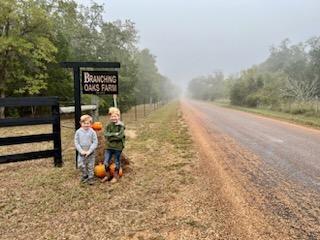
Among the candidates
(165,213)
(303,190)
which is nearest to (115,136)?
(165,213)

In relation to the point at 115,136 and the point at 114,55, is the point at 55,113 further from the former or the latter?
the point at 114,55

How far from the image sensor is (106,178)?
229 inches

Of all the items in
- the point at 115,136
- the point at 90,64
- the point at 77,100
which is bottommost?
the point at 115,136

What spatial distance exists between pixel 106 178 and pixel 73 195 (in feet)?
2.94

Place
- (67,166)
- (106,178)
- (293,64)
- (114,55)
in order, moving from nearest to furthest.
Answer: (106,178), (67,166), (114,55), (293,64)

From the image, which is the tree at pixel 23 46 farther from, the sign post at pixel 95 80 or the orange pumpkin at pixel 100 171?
the orange pumpkin at pixel 100 171

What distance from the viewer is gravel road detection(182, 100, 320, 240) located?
3816mm

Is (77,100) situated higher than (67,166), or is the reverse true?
(77,100)

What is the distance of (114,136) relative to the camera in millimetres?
5918

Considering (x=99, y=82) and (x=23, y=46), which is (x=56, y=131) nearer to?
(x=99, y=82)

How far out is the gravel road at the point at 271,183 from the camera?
382 centimetres

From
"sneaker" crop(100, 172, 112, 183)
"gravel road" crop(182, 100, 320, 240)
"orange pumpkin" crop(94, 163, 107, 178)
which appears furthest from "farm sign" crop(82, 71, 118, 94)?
"gravel road" crop(182, 100, 320, 240)

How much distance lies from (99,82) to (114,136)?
4.29ft

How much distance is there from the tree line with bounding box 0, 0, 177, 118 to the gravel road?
24.1 ft
